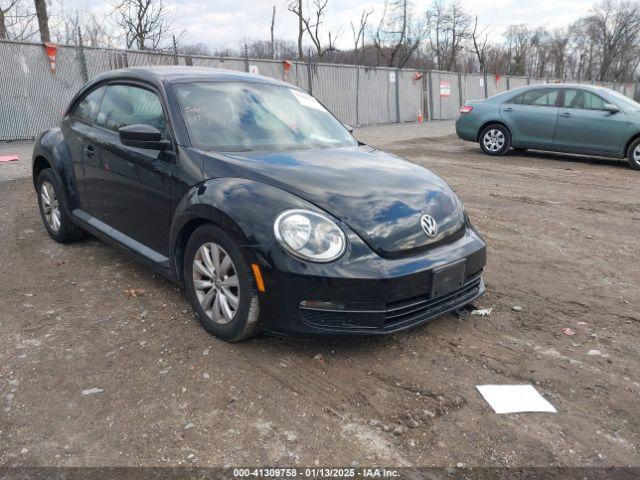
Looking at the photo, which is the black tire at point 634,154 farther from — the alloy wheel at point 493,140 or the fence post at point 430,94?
the fence post at point 430,94

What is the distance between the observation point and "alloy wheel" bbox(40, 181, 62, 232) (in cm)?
496

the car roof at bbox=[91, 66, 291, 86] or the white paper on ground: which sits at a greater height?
the car roof at bbox=[91, 66, 291, 86]

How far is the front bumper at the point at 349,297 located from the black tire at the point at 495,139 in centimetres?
905

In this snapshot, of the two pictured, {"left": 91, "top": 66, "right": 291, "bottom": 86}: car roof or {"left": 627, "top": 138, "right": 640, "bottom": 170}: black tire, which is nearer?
{"left": 91, "top": 66, "right": 291, "bottom": 86}: car roof

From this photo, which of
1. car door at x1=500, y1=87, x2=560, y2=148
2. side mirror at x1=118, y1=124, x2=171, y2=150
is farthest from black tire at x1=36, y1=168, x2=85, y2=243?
car door at x1=500, y1=87, x2=560, y2=148

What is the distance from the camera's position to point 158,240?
144 inches

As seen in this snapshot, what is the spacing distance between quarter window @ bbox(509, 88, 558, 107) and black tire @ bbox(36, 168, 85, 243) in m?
9.19

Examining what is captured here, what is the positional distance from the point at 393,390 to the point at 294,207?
1108mm

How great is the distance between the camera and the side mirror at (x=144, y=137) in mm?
3400

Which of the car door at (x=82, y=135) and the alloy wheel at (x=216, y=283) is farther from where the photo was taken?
the car door at (x=82, y=135)

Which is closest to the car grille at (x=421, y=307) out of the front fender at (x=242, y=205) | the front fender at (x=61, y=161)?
the front fender at (x=242, y=205)

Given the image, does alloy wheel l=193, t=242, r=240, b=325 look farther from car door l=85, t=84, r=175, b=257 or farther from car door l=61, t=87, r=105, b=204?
car door l=61, t=87, r=105, b=204

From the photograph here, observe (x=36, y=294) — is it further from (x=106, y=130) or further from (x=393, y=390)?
(x=393, y=390)

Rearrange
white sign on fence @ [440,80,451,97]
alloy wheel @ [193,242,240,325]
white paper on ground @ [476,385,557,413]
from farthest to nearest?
white sign on fence @ [440,80,451,97], alloy wheel @ [193,242,240,325], white paper on ground @ [476,385,557,413]
